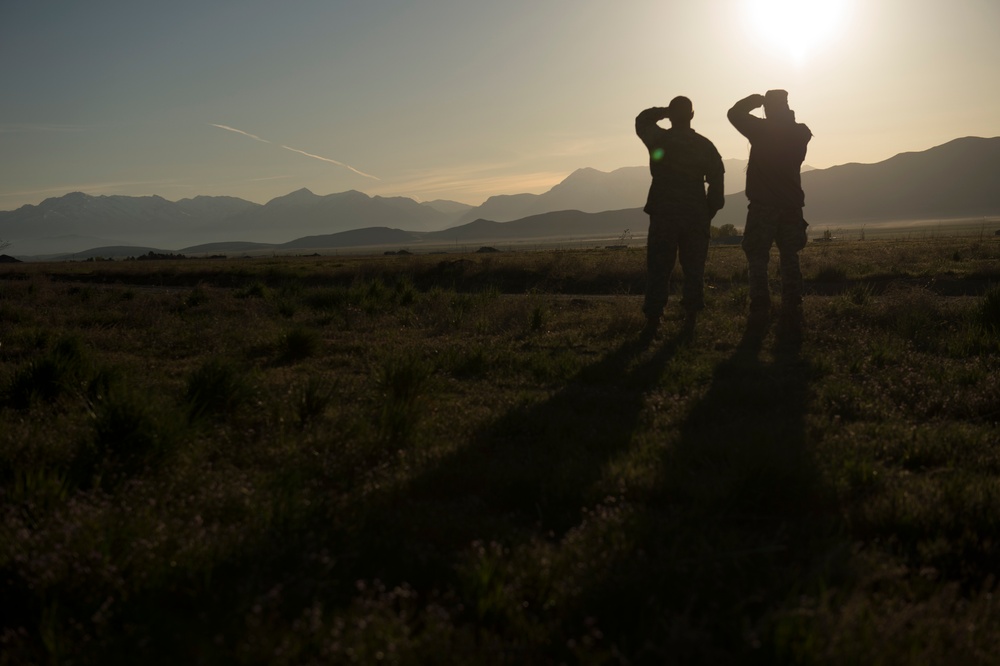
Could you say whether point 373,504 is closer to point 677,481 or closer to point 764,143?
point 677,481

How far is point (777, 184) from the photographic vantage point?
322 inches

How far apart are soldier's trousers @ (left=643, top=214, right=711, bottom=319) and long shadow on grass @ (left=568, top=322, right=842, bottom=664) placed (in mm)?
3823

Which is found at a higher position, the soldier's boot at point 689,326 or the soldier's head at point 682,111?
the soldier's head at point 682,111

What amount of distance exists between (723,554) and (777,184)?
21.2ft

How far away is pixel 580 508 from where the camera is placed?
11.1 feet

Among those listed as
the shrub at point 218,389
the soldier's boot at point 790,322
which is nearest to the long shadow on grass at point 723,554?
the shrub at point 218,389

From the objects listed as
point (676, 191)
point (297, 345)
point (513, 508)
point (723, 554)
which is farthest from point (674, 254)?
point (723, 554)

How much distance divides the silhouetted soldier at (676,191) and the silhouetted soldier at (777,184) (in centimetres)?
52

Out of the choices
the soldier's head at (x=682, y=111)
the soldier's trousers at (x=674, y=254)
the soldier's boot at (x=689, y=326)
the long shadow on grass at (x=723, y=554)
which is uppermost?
the soldier's head at (x=682, y=111)

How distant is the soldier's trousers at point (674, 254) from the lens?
26.5ft

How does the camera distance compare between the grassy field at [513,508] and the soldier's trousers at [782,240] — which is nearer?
the grassy field at [513,508]

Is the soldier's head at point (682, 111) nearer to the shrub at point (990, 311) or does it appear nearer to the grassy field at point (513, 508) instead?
the grassy field at point (513, 508)

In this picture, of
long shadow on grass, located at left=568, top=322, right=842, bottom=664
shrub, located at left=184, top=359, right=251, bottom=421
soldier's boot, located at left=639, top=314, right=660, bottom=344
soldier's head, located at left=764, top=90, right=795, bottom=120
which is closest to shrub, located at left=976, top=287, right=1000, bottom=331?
soldier's head, located at left=764, top=90, right=795, bottom=120

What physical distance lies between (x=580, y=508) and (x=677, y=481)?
0.58 metres
